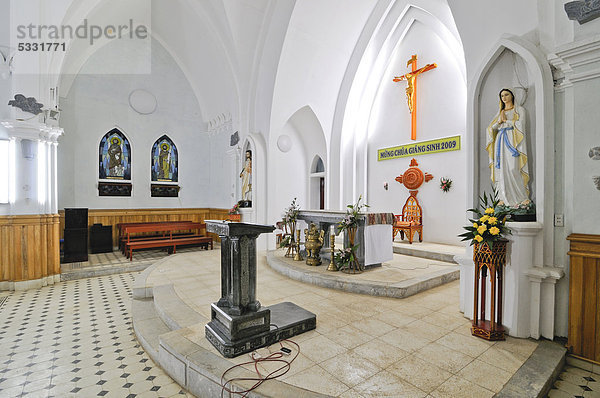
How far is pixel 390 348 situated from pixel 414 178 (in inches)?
239

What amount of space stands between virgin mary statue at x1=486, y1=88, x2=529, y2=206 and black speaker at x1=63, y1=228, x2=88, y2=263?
8.75m

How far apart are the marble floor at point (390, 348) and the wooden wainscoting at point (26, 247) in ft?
11.7

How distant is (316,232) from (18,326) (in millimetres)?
4749

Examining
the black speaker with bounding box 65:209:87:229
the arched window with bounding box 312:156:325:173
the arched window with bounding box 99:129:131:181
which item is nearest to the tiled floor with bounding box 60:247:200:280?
the black speaker with bounding box 65:209:87:229

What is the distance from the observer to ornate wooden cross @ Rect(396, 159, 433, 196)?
26.2 feet

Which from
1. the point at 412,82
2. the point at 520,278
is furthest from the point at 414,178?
the point at 520,278

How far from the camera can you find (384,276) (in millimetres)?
4941

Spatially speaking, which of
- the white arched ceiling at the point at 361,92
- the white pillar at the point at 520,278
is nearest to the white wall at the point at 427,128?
the white arched ceiling at the point at 361,92

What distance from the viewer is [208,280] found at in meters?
5.21

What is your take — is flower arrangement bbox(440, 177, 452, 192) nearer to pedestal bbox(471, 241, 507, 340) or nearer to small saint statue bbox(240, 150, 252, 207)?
pedestal bbox(471, 241, 507, 340)

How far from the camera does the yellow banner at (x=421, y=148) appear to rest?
7438mm

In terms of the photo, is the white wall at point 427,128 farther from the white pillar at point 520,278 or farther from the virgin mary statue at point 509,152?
the white pillar at point 520,278

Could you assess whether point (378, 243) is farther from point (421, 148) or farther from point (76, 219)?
point (76, 219)

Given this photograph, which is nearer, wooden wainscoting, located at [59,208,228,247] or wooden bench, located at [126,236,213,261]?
wooden bench, located at [126,236,213,261]
